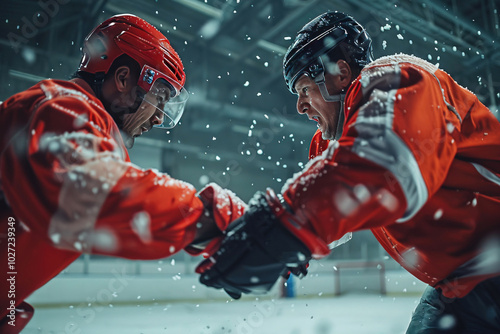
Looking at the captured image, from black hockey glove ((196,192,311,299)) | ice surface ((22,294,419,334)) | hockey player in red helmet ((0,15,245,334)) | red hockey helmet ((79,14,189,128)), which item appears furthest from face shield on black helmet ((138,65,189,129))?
ice surface ((22,294,419,334))

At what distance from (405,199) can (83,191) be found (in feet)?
2.76

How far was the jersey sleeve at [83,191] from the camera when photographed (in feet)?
3.43

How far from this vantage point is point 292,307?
7387 millimetres

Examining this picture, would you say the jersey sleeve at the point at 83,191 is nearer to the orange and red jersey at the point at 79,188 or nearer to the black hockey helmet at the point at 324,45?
the orange and red jersey at the point at 79,188

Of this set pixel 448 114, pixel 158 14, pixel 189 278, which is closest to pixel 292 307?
pixel 189 278

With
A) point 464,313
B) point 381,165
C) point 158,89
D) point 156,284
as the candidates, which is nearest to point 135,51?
point 158,89

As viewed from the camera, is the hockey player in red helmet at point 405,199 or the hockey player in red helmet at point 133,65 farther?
the hockey player in red helmet at point 133,65

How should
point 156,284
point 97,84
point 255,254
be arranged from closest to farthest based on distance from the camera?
point 255,254
point 97,84
point 156,284

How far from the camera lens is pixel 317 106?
189 centimetres

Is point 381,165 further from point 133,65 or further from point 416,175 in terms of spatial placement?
point 133,65

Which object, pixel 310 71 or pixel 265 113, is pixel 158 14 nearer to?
pixel 265 113

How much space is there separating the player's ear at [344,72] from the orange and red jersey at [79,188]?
0.97m

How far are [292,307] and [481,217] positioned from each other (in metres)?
6.63

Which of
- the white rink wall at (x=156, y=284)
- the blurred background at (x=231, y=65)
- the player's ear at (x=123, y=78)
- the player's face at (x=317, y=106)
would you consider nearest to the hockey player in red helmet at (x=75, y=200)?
the player's ear at (x=123, y=78)
